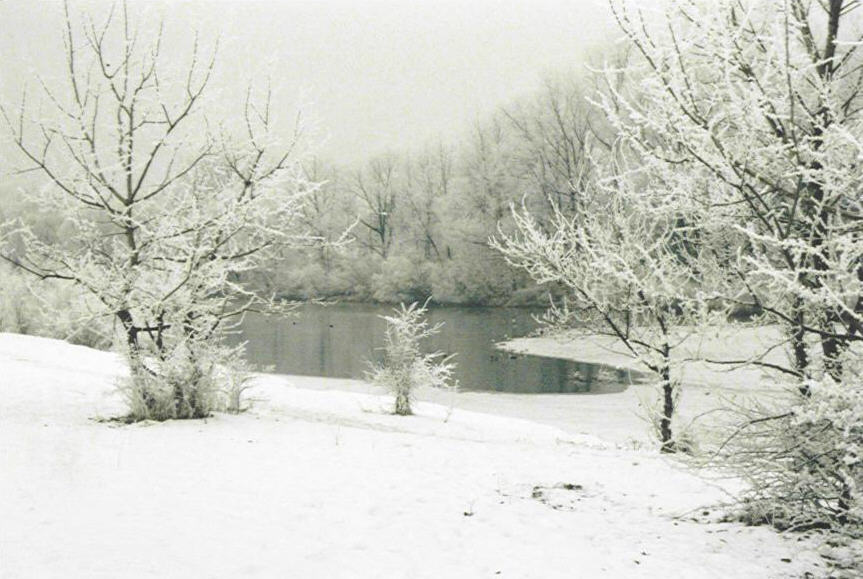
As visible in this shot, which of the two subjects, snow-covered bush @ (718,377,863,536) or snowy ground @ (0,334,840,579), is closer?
snow-covered bush @ (718,377,863,536)

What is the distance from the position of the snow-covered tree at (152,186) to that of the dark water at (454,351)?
12.5ft

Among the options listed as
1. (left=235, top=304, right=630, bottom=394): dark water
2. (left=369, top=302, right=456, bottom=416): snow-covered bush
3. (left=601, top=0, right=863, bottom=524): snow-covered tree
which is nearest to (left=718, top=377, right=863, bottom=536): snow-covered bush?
(left=601, top=0, right=863, bottom=524): snow-covered tree

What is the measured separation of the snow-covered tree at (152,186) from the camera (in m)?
8.84

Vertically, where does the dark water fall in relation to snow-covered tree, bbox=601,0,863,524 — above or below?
below

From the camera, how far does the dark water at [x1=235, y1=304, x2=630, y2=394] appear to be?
2061cm

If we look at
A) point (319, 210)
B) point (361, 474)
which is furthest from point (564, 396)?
point (319, 210)

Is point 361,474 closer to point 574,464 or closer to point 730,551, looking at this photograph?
point 574,464

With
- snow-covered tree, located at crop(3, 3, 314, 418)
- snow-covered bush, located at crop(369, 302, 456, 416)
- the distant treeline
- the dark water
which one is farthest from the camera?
the distant treeline

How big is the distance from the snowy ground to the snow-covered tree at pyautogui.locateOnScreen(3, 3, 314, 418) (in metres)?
1.35

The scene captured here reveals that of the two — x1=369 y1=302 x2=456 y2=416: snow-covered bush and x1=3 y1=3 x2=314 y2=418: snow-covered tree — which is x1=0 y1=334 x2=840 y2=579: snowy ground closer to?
x1=3 y1=3 x2=314 y2=418: snow-covered tree

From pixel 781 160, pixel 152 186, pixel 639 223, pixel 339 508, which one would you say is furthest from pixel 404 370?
pixel 781 160

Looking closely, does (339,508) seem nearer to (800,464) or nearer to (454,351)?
(800,464)

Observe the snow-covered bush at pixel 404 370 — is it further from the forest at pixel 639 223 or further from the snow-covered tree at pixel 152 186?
the snow-covered tree at pixel 152 186

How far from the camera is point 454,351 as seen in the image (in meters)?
26.0
